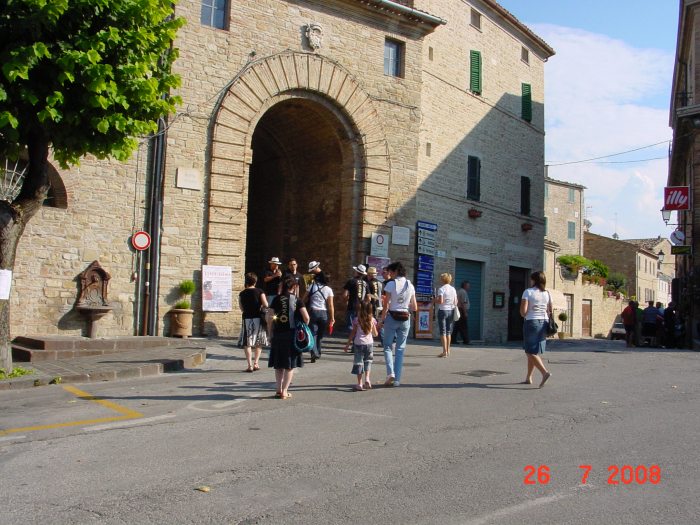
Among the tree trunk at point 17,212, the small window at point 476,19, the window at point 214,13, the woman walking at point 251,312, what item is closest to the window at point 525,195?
the small window at point 476,19

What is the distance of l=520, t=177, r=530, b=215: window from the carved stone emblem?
36.7 feet

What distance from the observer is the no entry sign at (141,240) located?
14492 millimetres

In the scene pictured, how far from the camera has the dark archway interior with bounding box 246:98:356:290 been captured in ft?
61.5

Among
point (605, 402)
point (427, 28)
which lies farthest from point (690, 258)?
point (605, 402)

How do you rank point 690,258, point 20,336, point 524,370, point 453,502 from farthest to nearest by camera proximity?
point 690,258 → point 20,336 → point 524,370 → point 453,502

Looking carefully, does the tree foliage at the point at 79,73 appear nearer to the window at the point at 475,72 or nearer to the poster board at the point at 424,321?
the poster board at the point at 424,321

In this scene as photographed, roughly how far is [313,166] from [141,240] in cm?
716

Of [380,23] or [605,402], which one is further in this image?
[380,23]

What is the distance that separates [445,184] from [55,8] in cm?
1461

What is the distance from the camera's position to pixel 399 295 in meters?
9.38

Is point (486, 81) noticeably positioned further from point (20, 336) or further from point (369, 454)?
point (369, 454)

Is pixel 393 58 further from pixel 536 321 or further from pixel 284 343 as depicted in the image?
pixel 284 343

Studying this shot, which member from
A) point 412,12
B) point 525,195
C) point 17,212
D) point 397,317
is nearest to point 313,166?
point 412,12

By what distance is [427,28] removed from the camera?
1988 cm
